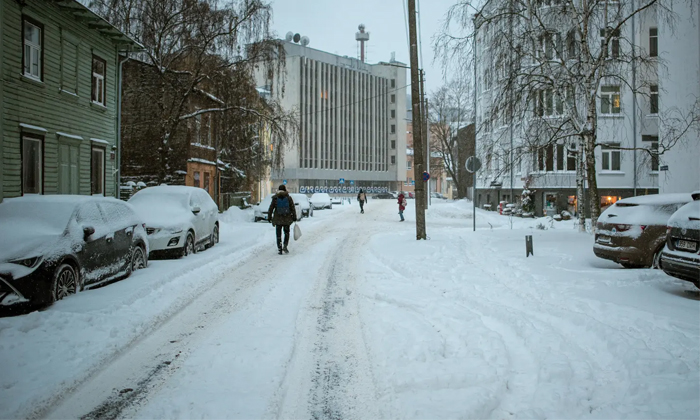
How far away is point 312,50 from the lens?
9275 cm

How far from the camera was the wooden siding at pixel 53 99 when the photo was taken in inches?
544

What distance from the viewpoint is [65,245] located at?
7.59m

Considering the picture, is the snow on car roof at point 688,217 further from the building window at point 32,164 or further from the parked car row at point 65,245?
the building window at point 32,164

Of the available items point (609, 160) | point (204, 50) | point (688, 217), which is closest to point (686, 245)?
point (688, 217)

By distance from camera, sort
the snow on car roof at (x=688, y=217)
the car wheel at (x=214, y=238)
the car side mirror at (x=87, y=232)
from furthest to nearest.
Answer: the car wheel at (x=214, y=238)
the car side mirror at (x=87, y=232)
the snow on car roof at (x=688, y=217)

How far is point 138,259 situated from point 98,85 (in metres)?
11.2

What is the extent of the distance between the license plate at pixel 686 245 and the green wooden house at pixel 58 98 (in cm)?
1487

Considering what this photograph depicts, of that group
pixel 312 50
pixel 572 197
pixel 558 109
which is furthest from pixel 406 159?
pixel 558 109

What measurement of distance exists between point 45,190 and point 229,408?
14762 mm

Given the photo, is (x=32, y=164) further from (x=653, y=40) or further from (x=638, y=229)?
(x=653, y=40)

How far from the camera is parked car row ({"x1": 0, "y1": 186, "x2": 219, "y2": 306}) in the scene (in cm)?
680

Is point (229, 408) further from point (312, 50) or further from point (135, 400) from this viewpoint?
point (312, 50)

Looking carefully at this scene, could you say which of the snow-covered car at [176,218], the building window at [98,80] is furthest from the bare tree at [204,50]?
the snow-covered car at [176,218]

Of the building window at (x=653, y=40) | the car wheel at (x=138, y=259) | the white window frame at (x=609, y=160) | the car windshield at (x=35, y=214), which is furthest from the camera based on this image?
the white window frame at (x=609, y=160)
